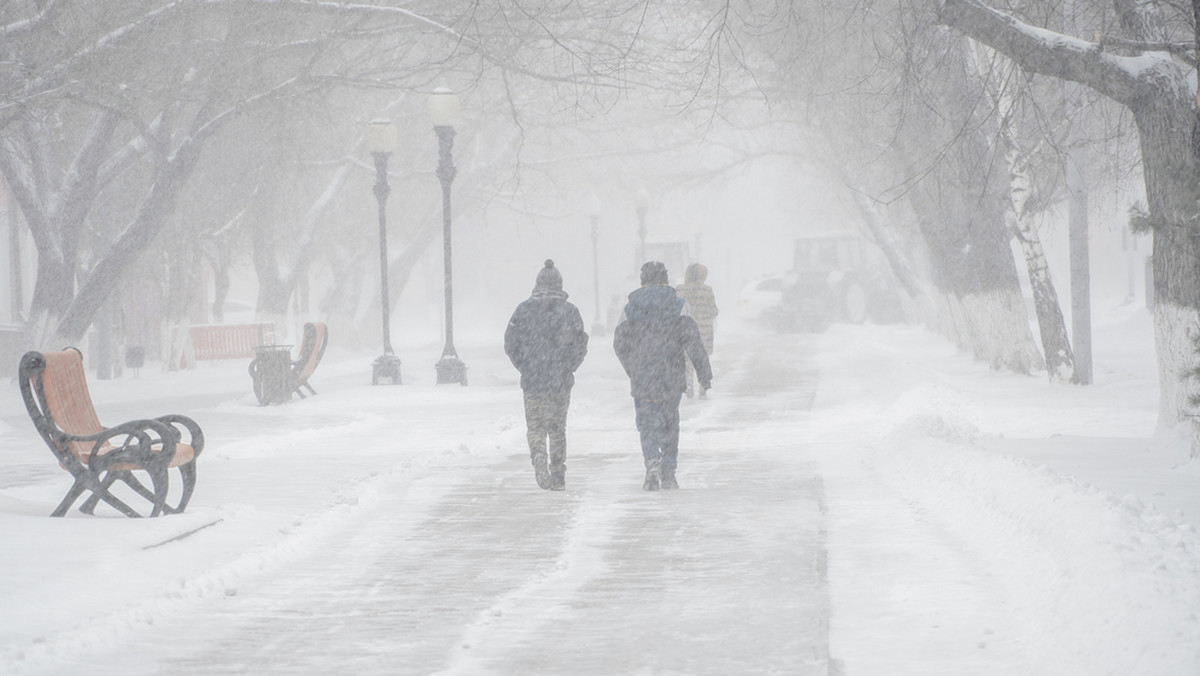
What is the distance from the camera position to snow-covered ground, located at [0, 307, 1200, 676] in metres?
5.59

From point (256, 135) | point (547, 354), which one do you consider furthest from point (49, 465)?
point (256, 135)

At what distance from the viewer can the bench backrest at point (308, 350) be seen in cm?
1900

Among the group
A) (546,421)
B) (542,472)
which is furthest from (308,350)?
(542,472)

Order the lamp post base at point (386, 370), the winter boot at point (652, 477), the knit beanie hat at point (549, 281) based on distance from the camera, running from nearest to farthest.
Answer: the winter boot at point (652, 477)
the knit beanie hat at point (549, 281)
the lamp post base at point (386, 370)

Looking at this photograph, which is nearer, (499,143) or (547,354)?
(547,354)

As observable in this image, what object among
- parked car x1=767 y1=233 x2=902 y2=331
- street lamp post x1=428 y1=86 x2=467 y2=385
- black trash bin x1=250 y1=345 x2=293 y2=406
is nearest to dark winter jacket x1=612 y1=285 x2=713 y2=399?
black trash bin x1=250 y1=345 x2=293 y2=406

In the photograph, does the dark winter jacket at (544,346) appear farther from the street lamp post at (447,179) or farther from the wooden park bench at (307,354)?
the street lamp post at (447,179)

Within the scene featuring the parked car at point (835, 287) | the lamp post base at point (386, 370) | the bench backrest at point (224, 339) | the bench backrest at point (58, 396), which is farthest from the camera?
the parked car at point (835, 287)

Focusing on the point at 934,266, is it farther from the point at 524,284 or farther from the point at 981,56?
the point at 524,284

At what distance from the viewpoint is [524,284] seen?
68.4 meters

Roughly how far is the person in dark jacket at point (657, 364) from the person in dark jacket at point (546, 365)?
0.38m

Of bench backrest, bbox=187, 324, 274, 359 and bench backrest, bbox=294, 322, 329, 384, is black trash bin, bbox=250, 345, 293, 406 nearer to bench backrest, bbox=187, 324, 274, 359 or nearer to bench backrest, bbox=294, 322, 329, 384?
bench backrest, bbox=294, 322, 329, 384

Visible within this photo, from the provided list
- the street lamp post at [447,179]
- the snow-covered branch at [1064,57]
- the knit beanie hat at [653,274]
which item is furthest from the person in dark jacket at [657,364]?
the street lamp post at [447,179]

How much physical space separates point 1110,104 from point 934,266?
516 inches
